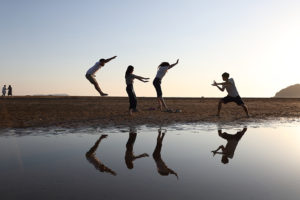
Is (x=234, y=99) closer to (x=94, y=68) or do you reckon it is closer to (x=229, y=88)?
(x=229, y=88)

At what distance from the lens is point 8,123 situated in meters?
9.80

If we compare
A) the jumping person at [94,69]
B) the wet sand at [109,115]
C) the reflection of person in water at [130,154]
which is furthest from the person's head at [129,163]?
the jumping person at [94,69]

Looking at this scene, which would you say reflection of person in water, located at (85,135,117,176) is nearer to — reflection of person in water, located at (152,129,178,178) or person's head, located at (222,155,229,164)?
reflection of person in water, located at (152,129,178,178)

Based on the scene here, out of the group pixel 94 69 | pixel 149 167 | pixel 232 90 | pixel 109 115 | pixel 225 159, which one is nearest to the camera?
pixel 149 167

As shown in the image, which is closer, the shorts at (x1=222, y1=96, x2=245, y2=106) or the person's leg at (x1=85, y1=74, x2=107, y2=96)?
the person's leg at (x1=85, y1=74, x2=107, y2=96)

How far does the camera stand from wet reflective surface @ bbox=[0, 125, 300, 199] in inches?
125

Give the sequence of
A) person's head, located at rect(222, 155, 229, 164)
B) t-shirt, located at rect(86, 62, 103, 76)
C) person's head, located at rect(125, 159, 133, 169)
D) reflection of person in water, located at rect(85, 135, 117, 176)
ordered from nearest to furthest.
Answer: reflection of person in water, located at rect(85, 135, 117, 176), person's head, located at rect(125, 159, 133, 169), person's head, located at rect(222, 155, 229, 164), t-shirt, located at rect(86, 62, 103, 76)

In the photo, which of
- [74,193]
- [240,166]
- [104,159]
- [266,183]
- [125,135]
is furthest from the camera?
[125,135]

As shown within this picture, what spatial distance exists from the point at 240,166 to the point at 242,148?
154 centimetres

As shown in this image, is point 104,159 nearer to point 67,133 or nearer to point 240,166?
point 240,166

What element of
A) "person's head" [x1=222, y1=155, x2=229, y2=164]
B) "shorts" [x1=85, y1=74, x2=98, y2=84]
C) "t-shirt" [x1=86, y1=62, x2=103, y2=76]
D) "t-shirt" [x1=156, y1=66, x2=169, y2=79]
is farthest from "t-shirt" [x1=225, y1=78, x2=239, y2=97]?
"person's head" [x1=222, y1=155, x2=229, y2=164]

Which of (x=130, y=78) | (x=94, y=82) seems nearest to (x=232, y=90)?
Answer: (x=130, y=78)

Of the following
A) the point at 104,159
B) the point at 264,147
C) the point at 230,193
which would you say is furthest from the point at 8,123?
the point at 230,193

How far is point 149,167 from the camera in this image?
14.0ft
